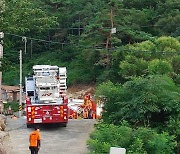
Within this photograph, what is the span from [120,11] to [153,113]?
34.1 m

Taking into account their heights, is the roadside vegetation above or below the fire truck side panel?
above

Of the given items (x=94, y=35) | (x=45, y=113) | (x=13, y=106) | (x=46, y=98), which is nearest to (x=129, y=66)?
(x=46, y=98)

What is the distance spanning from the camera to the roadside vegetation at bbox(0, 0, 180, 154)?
584 inches

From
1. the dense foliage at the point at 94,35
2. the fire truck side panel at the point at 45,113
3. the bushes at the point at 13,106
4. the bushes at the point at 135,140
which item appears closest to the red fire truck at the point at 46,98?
the fire truck side panel at the point at 45,113

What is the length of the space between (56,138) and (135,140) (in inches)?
274

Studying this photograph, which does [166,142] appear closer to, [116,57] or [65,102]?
[65,102]

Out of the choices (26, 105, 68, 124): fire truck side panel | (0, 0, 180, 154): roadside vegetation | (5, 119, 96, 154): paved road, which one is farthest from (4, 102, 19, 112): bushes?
(26, 105, 68, 124): fire truck side panel

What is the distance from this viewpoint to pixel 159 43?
98.2 feet

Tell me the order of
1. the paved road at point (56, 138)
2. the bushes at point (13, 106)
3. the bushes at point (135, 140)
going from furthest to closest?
the bushes at point (13, 106), the paved road at point (56, 138), the bushes at point (135, 140)

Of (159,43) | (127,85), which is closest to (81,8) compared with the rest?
(159,43)

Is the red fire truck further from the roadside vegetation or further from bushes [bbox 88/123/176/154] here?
bushes [bbox 88/123/176/154]

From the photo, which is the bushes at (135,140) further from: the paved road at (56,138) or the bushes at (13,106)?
the bushes at (13,106)

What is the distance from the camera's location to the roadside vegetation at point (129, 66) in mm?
14836

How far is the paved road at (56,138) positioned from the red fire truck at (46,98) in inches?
22.9
